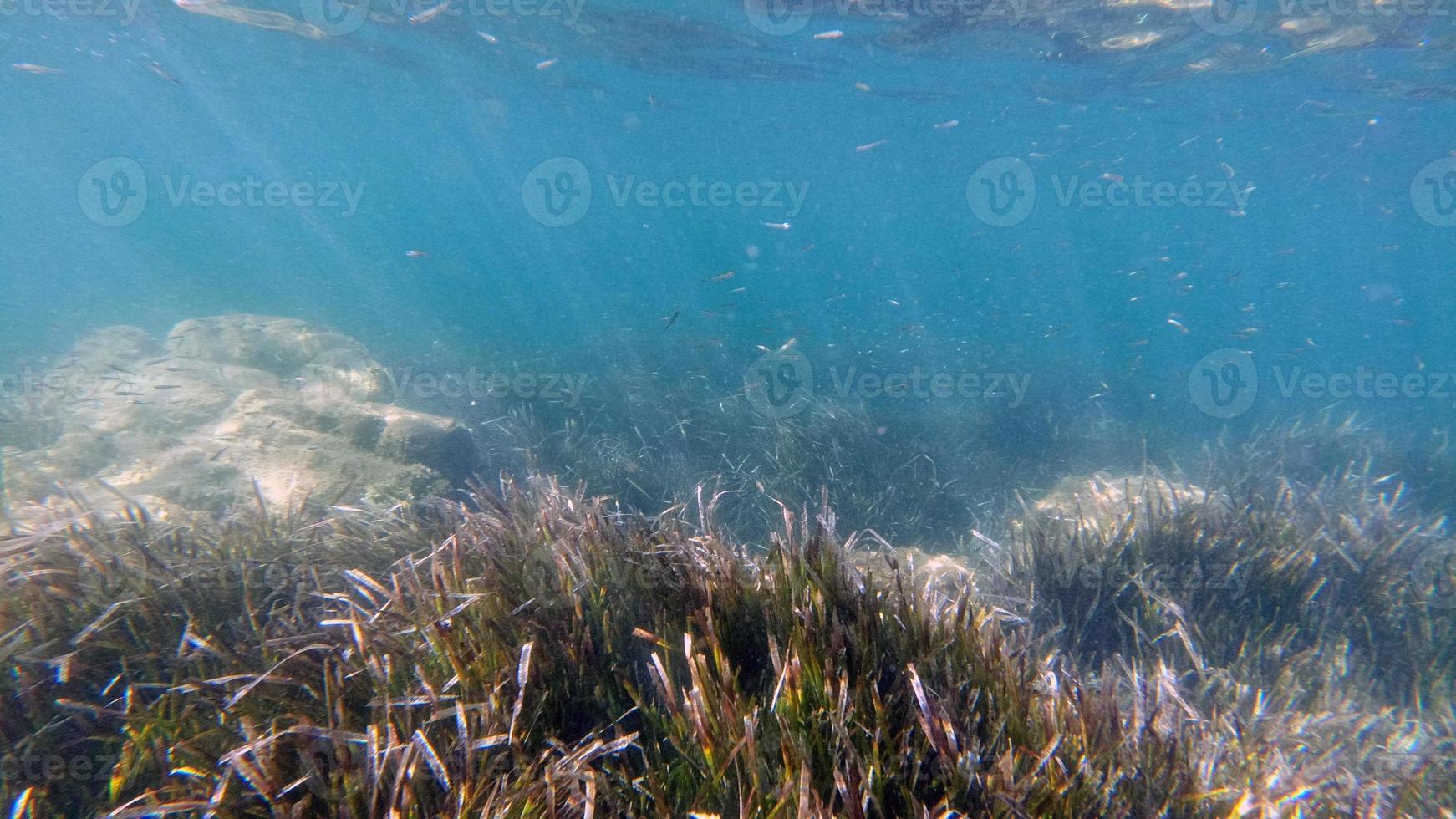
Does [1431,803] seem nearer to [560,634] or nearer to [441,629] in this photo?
[560,634]

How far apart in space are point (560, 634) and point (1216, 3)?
22.1 m

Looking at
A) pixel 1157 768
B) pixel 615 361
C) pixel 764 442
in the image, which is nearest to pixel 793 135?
pixel 615 361

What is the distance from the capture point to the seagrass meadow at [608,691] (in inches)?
85.4

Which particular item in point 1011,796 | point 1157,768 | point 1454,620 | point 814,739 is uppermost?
point 814,739

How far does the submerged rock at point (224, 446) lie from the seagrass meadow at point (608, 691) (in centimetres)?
155

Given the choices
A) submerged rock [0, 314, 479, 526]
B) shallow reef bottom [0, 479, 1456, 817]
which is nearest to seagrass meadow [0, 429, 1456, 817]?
shallow reef bottom [0, 479, 1456, 817]

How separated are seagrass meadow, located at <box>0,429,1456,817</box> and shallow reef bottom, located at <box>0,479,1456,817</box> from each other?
15mm

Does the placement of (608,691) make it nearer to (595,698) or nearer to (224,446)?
(595,698)

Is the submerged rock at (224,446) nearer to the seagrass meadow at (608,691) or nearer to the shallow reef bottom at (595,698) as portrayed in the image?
the seagrass meadow at (608,691)

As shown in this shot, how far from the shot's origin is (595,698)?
9.12 ft

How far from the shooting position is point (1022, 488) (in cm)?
993

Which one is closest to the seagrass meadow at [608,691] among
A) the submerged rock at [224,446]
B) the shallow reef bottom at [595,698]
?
the shallow reef bottom at [595,698]

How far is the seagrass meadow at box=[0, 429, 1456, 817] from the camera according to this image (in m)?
2.17

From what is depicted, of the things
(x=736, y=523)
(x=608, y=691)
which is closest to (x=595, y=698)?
(x=608, y=691)
